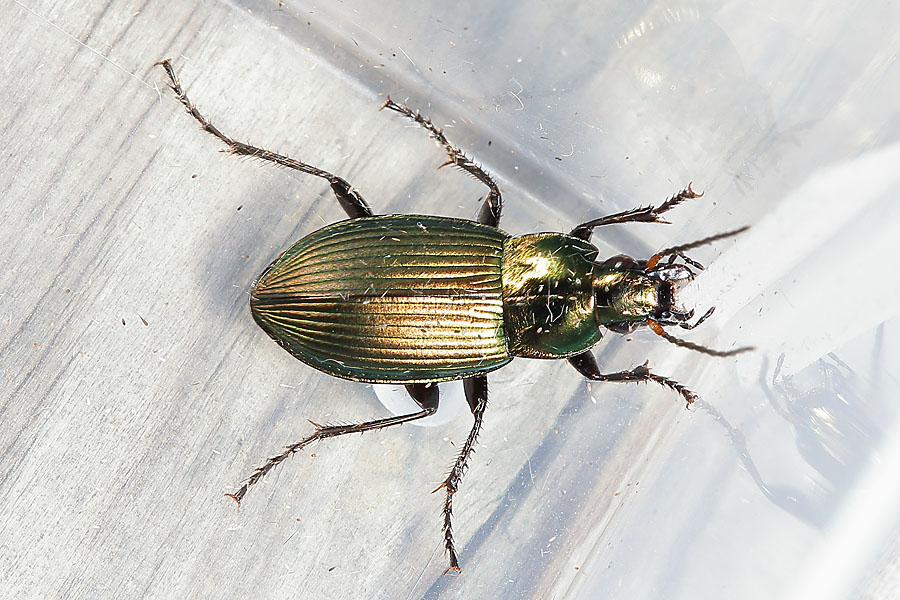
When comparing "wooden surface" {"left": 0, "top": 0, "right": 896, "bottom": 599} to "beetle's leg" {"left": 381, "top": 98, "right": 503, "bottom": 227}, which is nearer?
"beetle's leg" {"left": 381, "top": 98, "right": 503, "bottom": 227}

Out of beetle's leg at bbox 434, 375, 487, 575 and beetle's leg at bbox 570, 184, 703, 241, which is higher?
beetle's leg at bbox 570, 184, 703, 241

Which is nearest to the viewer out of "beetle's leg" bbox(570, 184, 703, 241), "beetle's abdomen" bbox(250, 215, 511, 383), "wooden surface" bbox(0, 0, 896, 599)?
"beetle's abdomen" bbox(250, 215, 511, 383)

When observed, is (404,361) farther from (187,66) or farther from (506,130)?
(187,66)

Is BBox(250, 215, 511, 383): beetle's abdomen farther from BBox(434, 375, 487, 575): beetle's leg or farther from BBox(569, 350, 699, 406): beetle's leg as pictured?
BBox(569, 350, 699, 406): beetle's leg

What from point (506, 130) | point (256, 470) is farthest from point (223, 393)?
point (506, 130)

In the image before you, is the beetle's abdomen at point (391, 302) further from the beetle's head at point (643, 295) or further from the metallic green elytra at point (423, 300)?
the beetle's head at point (643, 295)

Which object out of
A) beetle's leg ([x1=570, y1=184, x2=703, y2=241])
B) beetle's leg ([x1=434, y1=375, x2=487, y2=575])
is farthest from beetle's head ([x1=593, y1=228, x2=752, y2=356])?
beetle's leg ([x1=434, y1=375, x2=487, y2=575])

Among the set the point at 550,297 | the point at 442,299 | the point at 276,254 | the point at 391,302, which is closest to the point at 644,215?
the point at 550,297
